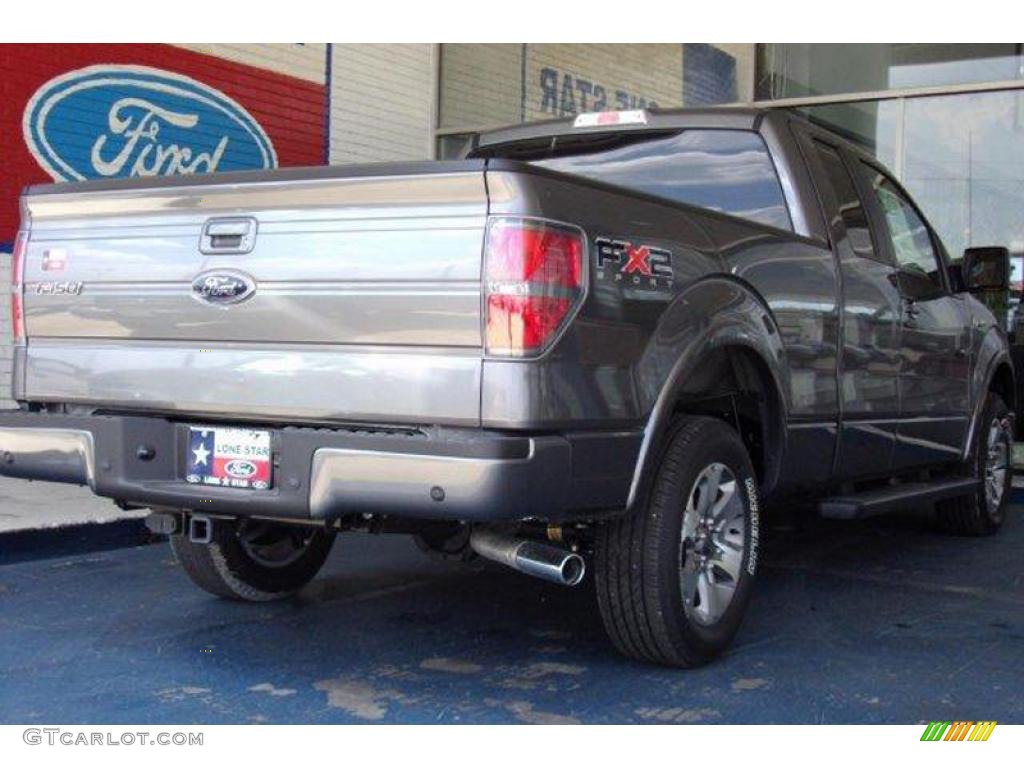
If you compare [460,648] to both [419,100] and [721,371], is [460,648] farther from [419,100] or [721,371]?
[419,100]

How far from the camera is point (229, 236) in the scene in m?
3.83

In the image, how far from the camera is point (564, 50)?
12.1 m

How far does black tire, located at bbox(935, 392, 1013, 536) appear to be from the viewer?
678cm

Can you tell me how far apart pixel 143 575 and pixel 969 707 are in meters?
3.59

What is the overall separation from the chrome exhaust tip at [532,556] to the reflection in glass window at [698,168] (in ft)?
6.05

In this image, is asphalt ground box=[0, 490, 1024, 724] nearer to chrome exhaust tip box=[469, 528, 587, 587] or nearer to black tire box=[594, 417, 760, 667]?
black tire box=[594, 417, 760, 667]

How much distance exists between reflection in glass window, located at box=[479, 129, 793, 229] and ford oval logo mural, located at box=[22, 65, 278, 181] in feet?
14.0

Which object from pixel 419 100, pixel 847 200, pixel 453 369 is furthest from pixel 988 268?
pixel 419 100

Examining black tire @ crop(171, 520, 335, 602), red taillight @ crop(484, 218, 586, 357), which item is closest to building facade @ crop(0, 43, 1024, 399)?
black tire @ crop(171, 520, 335, 602)

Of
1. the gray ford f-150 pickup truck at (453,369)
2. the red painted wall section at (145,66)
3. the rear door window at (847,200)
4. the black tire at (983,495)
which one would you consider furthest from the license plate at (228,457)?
the red painted wall section at (145,66)
